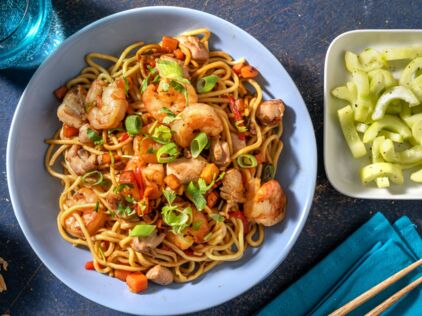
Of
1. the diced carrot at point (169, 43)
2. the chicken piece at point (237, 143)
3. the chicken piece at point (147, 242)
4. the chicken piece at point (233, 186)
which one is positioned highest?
the diced carrot at point (169, 43)

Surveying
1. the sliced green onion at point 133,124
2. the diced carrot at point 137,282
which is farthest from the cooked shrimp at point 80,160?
the diced carrot at point 137,282

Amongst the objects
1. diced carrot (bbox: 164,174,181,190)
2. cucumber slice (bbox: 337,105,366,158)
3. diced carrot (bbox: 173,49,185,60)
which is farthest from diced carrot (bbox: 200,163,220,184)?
cucumber slice (bbox: 337,105,366,158)

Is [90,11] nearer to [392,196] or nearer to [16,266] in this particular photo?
[16,266]

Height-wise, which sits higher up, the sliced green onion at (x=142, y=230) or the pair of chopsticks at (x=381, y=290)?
the sliced green onion at (x=142, y=230)

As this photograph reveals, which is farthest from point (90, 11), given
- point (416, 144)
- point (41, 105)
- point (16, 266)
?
point (416, 144)

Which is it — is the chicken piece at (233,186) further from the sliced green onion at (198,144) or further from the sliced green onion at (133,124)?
the sliced green onion at (133,124)

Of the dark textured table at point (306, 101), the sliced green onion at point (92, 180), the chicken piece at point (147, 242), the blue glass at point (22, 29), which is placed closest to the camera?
the chicken piece at point (147, 242)

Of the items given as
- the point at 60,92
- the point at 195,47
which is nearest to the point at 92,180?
the point at 60,92
